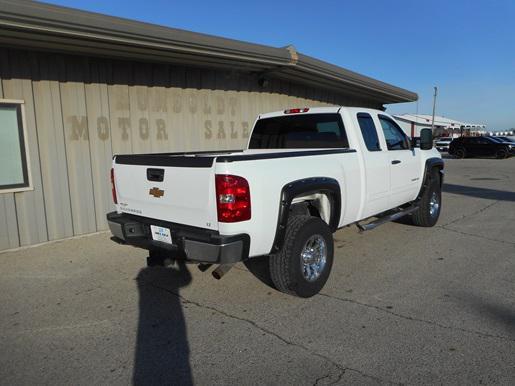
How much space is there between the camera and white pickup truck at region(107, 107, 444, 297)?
3381mm

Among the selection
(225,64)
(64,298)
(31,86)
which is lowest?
(64,298)

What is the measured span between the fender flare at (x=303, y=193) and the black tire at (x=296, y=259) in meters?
0.14

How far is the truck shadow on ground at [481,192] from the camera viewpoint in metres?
10.5

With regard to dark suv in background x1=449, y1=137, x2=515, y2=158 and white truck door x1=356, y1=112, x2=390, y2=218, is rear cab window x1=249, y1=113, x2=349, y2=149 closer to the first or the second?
white truck door x1=356, y1=112, x2=390, y2=218

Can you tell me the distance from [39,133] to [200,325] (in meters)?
4.32

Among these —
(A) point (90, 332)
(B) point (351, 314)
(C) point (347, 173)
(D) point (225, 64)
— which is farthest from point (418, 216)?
(A) point (90, 332)

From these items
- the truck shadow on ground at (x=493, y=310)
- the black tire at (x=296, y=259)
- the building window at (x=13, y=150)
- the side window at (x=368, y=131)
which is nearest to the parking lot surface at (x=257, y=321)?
the truck shadow on ground at (x=493, y=310)

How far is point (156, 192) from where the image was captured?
3.92 m

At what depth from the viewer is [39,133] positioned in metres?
6.20

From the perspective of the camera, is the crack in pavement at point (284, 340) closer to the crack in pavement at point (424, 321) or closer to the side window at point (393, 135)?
the crack in pavement at point (424, 321)

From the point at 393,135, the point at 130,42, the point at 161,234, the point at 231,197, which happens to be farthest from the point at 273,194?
the point at 130,42

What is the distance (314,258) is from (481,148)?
28107 mm

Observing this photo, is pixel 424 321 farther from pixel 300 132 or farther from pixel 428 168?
pixel 428 168

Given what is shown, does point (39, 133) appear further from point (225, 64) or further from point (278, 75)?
point (278, 75)
